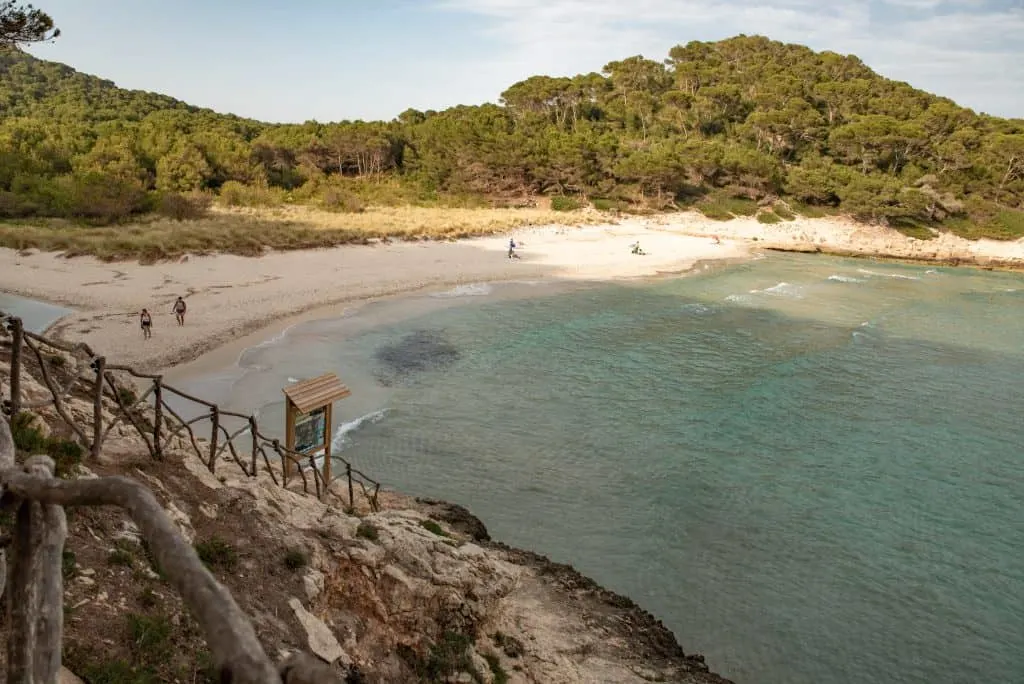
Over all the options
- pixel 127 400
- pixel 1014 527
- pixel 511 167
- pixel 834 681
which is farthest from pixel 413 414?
pixel 511 167

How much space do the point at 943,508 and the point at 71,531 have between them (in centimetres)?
1677

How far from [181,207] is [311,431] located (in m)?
40.0

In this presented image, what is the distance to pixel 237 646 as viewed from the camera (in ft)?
7.16

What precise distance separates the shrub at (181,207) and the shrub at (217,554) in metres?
42.3

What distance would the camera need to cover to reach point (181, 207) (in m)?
45.9

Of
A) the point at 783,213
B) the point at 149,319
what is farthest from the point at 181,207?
the point at 783,213

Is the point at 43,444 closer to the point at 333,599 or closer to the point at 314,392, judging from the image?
the point at 333,599

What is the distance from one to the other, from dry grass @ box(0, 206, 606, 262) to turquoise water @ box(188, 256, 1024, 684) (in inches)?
463

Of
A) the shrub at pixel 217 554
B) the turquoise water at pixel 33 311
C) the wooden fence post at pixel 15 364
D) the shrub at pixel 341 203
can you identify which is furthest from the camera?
the shrub at pixel 341 203

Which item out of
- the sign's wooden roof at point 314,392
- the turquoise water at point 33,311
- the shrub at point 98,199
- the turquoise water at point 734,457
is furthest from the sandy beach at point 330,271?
the shrub at point 98,199

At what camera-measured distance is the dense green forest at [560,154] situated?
52.8 meters

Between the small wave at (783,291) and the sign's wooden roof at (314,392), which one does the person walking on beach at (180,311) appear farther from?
the small wave at (783,291)

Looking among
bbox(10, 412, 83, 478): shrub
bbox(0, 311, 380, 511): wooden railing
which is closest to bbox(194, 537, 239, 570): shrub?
bbox(10, 412, 83, 478): shrub

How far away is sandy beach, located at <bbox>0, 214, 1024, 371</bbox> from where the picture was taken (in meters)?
23.9
